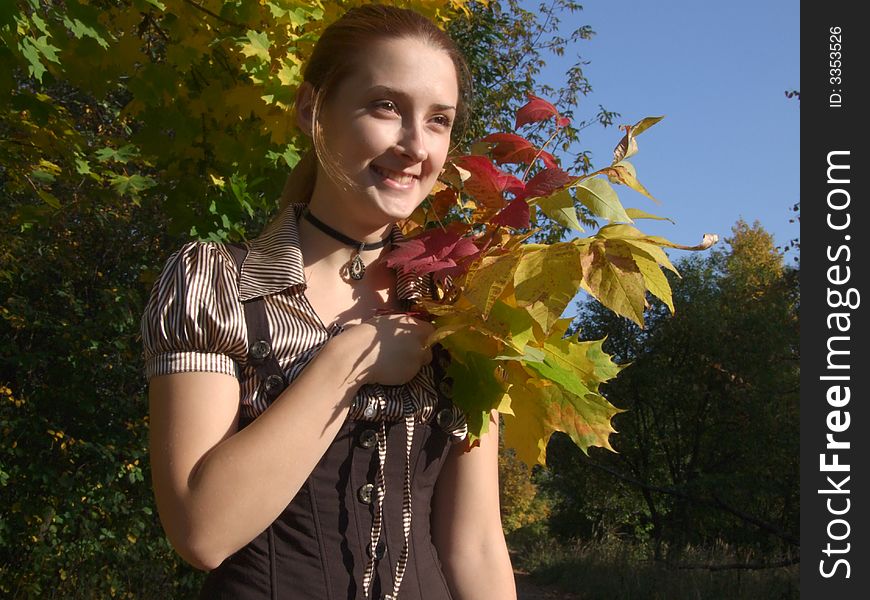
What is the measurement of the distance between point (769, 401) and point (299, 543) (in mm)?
16621

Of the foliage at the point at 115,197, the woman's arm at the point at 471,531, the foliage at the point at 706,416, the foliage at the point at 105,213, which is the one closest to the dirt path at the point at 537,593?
the foliage at the point at 706,416

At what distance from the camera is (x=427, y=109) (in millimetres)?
1573

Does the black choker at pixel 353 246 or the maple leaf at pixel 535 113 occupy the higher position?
the maple leaf at pixel 535 113

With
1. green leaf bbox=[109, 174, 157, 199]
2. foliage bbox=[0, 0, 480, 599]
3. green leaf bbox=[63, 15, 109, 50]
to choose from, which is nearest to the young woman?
foliage bbox=[0, 0, 480, 599]

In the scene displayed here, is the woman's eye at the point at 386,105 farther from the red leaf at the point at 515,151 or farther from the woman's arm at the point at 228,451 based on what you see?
the woman's arm at the point at 228,451

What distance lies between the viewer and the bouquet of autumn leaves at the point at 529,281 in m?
1.36

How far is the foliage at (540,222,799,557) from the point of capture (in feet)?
54.0

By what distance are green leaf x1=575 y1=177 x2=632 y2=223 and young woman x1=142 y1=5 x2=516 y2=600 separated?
11.4 inches

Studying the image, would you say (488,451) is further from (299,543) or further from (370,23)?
(370,23)

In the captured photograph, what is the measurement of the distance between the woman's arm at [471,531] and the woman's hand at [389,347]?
0.25 meters

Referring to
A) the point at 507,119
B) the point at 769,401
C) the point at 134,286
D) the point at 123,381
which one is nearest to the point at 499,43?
the point at 507,119

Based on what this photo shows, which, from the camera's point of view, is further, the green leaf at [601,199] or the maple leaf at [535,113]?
the maple leaf at [535,113]

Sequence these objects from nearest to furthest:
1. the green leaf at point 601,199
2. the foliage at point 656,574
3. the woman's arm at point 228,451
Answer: the woman's arm at point 228,451
the green leaf at point 601,199
the foliage at point 656,574

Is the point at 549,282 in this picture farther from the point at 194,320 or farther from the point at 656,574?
the point at 656,574
